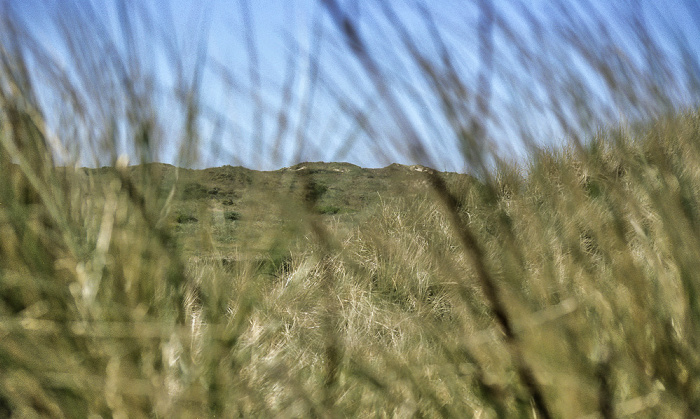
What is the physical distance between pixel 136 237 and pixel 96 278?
9cm

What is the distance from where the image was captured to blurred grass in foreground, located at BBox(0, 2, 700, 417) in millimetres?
695

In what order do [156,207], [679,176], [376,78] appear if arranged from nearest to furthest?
[376,78], [679,176], [156,207]

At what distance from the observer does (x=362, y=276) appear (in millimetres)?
808

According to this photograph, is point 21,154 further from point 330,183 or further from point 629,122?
point 629,122

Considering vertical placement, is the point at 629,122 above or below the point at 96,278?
above

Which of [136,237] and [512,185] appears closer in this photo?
[512,185]

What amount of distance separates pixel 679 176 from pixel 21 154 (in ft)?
3.72

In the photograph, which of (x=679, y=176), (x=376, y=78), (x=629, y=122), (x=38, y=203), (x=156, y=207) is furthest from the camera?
(x=38, y=203)

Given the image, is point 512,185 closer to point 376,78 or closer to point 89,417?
point 376,78

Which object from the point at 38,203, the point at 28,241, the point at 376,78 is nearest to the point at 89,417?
the point at 28,241

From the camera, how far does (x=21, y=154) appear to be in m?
1.04

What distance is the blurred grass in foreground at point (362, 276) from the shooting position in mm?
695

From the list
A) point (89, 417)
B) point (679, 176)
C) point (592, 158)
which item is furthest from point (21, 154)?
point (679, 176)

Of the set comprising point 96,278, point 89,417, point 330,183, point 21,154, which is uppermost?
A: point 21,154
